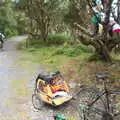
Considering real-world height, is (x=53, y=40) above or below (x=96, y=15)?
below

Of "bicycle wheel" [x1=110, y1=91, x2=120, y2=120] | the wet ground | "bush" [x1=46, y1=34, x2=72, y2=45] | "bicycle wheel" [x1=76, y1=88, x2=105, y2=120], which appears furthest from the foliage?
"bicycle wheel" [x1=110, y1=91, x2=120, y2=120]

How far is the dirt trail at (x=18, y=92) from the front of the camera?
7316mm

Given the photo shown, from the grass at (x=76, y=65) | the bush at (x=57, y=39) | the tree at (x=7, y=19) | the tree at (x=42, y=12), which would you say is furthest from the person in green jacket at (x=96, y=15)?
the tree at (x=7, y=19)

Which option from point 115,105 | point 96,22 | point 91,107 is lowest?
point 115,105

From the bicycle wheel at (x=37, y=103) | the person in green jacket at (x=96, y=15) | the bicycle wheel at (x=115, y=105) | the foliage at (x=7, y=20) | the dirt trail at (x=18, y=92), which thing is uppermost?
the person in green jacket at (x=96, y=15)

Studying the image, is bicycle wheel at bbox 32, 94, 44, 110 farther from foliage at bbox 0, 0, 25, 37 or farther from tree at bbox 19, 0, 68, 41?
foliage at bbox 0, 0, 25, 37

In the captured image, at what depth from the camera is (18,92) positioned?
9.30 metres

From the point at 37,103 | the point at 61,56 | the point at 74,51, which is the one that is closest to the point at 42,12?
the point at 74,51

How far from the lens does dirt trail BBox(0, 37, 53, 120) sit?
24.0ft

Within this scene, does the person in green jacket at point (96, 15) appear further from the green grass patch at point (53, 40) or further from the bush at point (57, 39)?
the bush at point (57, 39)

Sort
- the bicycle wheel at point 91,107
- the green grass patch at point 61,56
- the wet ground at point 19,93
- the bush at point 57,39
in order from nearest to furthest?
the bicycle wheel at point 91,107 < the wet ground at point 19,93 < the green grass patch at point 61,56 < the bush at point 57,39

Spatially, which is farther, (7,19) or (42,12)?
(7,19)

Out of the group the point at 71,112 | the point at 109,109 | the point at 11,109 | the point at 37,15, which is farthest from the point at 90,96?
the point at 37,15

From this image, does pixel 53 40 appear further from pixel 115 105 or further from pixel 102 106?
pixel 102 106
